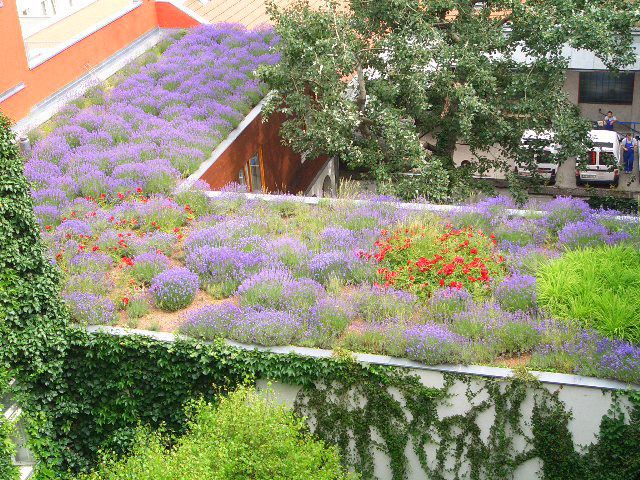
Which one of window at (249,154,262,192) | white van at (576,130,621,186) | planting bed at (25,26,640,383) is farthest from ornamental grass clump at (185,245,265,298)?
white van at (576,130,621,186)

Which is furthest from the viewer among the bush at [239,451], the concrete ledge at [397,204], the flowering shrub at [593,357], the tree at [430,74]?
the tree at [430,74]

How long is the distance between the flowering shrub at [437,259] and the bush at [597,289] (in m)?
0.84

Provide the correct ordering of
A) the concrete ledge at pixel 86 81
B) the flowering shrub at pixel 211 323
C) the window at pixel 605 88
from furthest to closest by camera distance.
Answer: the window at pixel 605 88
the concrete ledge at pixel 86 81
the flowering shrub at pixel 211 323

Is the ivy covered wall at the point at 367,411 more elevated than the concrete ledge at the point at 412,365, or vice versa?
the concrete ledge at the point at 412,365

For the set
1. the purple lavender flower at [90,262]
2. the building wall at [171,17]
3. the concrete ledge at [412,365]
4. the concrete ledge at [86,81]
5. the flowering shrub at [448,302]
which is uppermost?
the building wall at [171,17]

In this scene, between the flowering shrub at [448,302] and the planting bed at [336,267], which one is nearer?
the planting bed at [336,267]

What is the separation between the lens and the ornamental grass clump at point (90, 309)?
10992mm

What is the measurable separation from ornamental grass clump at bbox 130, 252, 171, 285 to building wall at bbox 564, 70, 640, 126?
18717 millimetres

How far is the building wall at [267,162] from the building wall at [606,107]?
9630mm

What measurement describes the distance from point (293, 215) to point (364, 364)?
15.1 ft

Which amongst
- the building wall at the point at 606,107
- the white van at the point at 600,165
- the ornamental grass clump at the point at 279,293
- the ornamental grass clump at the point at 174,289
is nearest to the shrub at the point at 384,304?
the ornamental grass clump at the point at 279,293

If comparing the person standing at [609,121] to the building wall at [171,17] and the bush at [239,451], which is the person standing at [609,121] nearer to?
the building wall at [171,17]

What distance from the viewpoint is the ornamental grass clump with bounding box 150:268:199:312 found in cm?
1155

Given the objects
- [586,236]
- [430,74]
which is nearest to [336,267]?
[586,236]
